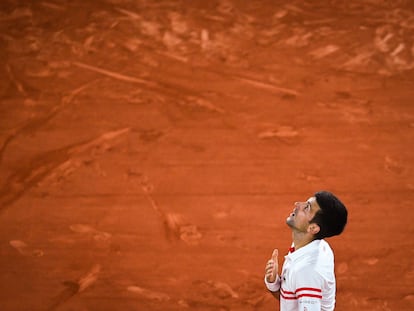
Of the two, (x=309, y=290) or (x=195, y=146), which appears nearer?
(x=309, y=290)

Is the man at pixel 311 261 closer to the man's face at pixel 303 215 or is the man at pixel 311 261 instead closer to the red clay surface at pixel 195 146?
the man's face at pixel 303 215

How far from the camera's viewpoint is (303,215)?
10.5 ft

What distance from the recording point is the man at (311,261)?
298 centimetres

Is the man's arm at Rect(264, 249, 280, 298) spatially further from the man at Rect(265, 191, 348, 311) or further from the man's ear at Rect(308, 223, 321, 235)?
the man's ear at Rect(308, 223, 321, 235)

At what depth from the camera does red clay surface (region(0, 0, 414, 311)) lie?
5.27 m

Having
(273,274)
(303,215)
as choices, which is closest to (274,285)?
(273,274)

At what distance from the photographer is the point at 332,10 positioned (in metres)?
6.86

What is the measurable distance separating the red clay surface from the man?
203cm

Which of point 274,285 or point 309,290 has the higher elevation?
point 309,290

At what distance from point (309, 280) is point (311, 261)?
0.10 metres

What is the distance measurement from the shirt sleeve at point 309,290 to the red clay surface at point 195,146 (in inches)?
85.7

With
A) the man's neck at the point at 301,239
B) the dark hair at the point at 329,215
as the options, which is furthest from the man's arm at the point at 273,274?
the dark hair at the point at 329,215

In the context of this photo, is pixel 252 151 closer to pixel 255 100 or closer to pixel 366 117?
pixel 255 100

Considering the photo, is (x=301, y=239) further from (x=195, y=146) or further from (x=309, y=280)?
(x=195, y=146)
